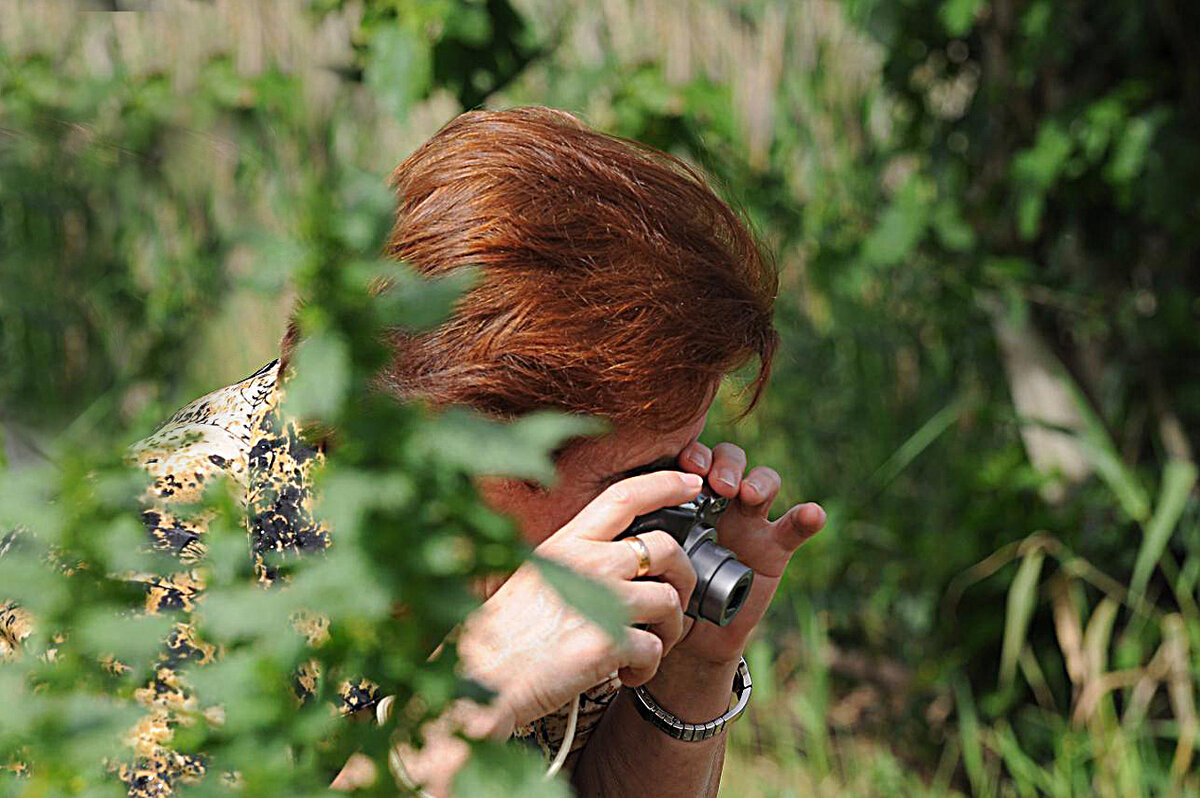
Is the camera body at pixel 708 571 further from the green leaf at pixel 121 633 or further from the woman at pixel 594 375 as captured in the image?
the green leaf at pixel 121 633

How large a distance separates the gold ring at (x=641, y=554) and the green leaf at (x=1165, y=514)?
1.67 m

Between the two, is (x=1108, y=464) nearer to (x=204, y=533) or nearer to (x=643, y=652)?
(x=643, y=652)

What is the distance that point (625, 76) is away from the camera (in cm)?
265

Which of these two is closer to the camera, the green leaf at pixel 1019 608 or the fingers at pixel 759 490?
the fingers at pixel 759 490

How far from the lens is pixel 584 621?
0.77 meters

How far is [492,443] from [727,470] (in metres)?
1.06

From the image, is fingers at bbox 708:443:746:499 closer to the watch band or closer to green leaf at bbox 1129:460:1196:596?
the watch band

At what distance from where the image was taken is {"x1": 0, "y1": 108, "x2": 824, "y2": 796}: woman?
1.16m

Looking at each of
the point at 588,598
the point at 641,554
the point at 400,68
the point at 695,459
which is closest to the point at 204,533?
the point at 588,598

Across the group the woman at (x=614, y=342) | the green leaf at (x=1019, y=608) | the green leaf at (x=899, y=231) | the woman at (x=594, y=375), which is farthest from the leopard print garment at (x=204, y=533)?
the green leaf at (x=899, y=231)

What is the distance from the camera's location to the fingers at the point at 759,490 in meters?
1.52

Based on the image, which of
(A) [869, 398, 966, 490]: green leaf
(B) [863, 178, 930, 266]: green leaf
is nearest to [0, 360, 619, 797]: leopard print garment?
(B) [863, 178, 930, 266]: green leaf

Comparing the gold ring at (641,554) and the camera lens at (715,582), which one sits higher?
the gold ring at (641,554)

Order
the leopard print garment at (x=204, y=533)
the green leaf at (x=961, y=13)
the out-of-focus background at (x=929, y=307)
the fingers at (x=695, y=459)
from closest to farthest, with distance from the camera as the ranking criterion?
the leopard print garment at (x=204, y=533) < the fingers at (x=695, y=459) < the green leaf at (x=961, y=13) < the out-of-focus background at (x=929, y=307)
